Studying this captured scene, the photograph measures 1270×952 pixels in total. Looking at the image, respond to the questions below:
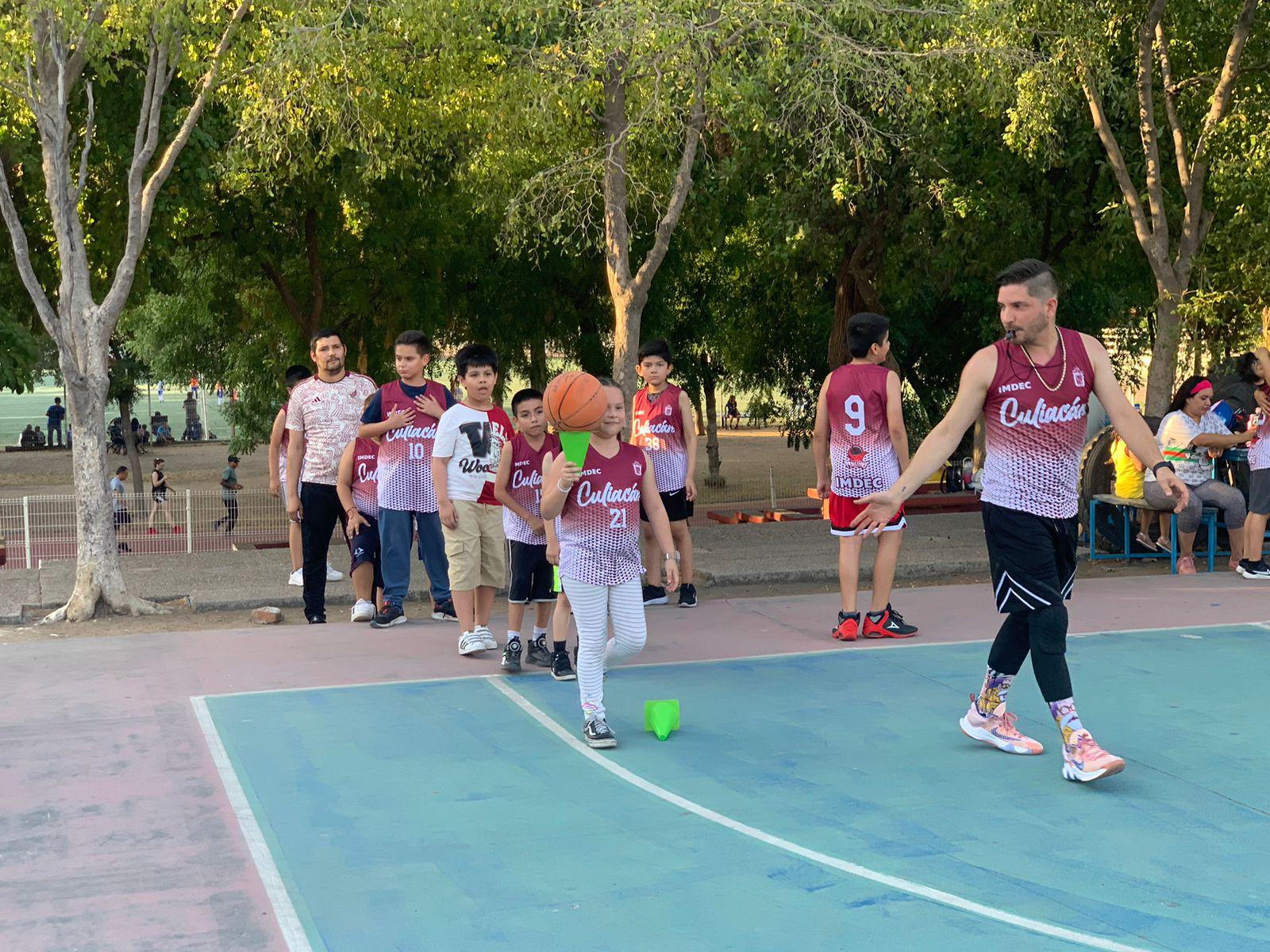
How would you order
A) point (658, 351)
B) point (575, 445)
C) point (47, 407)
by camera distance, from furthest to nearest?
point (47, 407)
point (658, 351)
point (575, 445)

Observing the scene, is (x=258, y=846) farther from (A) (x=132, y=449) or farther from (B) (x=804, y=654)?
(A) (x=132, y=449)

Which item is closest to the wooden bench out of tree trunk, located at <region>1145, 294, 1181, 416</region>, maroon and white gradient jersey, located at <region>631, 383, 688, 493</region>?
tree trunk, located at <region>1145, 294, 1181, 416</region>

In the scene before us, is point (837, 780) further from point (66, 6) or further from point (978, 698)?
point (66, 6)

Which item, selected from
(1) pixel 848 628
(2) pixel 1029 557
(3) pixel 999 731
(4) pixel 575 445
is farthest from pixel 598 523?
(1) pixel 848 628

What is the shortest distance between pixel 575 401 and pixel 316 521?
3953mm

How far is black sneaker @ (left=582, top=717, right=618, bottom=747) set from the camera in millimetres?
6965

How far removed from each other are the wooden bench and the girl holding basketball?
6.93m

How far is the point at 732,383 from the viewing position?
106 feet

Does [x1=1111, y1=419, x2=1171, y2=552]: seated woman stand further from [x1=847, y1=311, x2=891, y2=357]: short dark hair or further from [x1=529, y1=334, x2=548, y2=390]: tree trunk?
[x1=529, y1=334, x2=548, y2=390]: tree trunk

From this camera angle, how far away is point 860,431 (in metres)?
9.55

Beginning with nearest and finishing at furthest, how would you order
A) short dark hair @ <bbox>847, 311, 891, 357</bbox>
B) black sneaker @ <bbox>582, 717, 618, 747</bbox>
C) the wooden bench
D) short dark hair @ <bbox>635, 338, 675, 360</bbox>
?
black sneaker @ <bbox>582, 717, 618, 747</bbox>
short dark hair @ <bbox>847, 311, 891, 357</bbox>
short dark hair @ <bbox>635, 338, 675, 360</bbox>
the wooden bench

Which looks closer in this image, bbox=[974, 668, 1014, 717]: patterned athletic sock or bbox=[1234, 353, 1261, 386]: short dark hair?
bbox=[974, 668, 1014, 717]: patterned athletic sock

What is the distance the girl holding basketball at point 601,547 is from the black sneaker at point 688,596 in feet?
12.5

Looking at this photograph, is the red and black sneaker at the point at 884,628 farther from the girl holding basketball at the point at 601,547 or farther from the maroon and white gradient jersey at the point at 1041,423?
the maroon and white gradient jersey at the point at 1041,423
